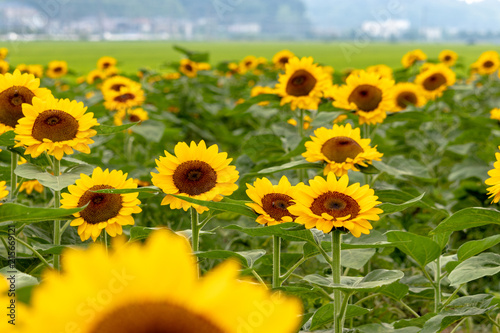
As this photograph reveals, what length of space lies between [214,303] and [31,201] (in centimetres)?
297

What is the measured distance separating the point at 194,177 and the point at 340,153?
530 millimetres

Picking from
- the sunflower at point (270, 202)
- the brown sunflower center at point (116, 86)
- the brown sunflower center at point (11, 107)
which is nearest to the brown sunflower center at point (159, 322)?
the sunflower at point (270, 202)

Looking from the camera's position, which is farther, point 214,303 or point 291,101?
point 291,101

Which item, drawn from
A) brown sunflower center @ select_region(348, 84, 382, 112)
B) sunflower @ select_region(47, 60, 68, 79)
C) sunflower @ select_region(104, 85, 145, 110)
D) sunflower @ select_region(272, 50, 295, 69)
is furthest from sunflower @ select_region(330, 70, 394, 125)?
sunflower @ select_region(47, 60, 68, 79)

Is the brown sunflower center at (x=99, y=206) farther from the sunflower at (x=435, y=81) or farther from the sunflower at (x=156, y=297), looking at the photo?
the sunflower at (x=435, y=81)

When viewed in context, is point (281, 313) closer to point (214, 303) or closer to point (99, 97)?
point (214, 303)

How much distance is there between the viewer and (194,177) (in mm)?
1550

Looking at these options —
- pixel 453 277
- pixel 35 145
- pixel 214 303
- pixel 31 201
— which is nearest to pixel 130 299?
pixel 214 303

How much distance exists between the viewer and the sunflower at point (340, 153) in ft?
6.05

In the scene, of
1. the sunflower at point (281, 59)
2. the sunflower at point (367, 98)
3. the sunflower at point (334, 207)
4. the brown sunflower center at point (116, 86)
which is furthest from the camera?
the sunflower at point (281, 59)

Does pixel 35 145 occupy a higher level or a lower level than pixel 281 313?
higher

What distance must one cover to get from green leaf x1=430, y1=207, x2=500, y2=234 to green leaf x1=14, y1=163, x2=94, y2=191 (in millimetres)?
986

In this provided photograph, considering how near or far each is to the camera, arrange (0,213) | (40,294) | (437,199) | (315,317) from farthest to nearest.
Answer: (437,199)
(315,317)
(0,213)
(40,294)

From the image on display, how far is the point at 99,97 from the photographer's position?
3.95m
